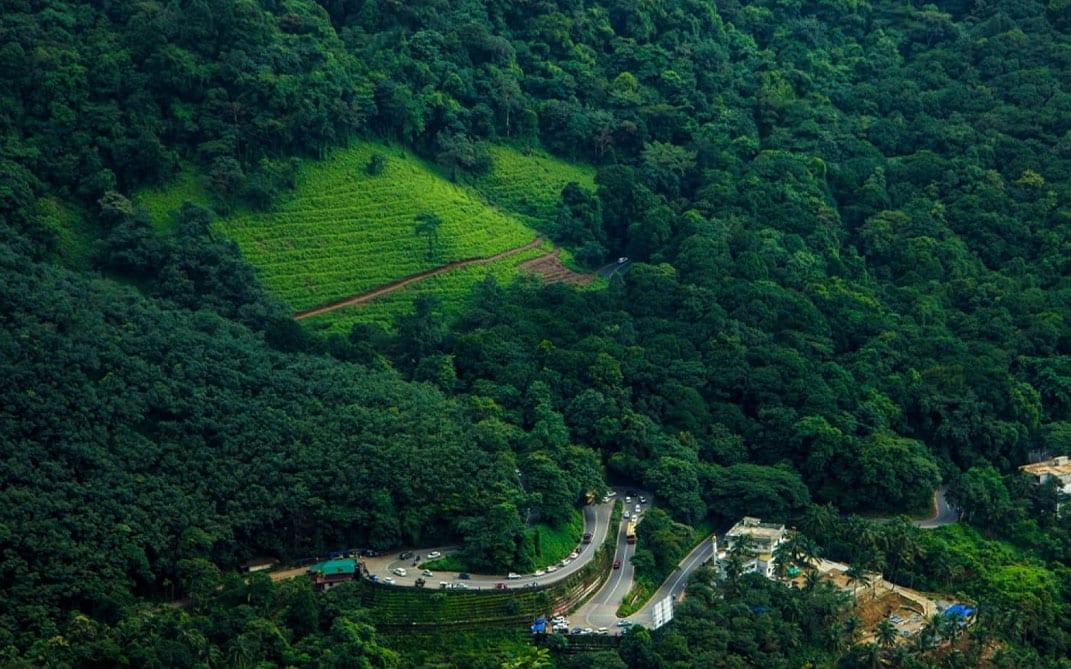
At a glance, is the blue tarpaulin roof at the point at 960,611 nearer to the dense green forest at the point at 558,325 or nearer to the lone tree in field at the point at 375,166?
the dense green forest at the point at 558,325

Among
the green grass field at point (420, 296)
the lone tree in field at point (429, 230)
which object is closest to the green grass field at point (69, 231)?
the green grass field at point (420, 296)

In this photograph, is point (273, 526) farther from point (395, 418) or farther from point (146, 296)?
point (146, 296)

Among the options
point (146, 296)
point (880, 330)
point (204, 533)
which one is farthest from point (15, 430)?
point (880, 330)

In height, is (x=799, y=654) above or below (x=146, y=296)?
below

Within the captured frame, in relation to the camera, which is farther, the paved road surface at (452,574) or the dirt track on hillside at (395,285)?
the dirt track on hillside at (395,285)

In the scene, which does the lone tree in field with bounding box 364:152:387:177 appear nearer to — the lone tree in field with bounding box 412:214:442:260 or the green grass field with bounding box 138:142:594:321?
the green grass field with bounding box 138:142:594:321

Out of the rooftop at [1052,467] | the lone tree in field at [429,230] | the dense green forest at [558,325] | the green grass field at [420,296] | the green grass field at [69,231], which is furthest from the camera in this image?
the lone tree in field at [429,230]

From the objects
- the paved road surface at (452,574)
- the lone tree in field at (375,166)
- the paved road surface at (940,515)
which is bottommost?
the paved road surface at (940,515)
